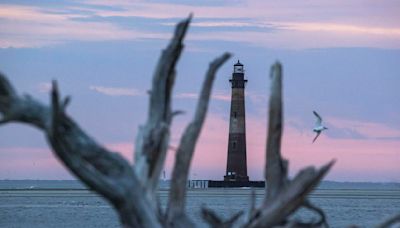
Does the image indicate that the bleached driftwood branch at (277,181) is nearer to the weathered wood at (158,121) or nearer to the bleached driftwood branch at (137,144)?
the bleached driftwood branch at (137,144)

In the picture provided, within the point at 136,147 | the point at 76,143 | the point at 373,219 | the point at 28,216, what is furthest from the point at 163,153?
the point at 28,216

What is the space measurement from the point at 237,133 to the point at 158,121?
68.7 metres

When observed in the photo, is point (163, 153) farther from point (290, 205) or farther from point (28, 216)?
point (28, 216)

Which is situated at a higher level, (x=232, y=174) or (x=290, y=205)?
(x=232, y=174)

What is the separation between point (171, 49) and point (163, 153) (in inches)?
36.6

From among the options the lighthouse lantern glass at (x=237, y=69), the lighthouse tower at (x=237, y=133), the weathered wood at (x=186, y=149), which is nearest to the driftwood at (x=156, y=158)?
the weathered wood at (x=186, y=149)

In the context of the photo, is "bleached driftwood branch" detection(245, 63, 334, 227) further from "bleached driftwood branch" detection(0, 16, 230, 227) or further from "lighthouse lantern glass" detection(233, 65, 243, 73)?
"lighthouse lantern glass" detection(233, 65, 243, 73)

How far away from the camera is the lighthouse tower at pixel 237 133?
8025cm

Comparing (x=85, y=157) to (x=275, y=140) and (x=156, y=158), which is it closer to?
A: (x=156, y=158)

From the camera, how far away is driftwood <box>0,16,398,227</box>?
1055cm

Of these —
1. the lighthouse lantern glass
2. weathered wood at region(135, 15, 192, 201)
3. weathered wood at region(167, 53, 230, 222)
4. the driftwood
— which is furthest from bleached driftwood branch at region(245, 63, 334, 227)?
the lighthouse lantern glass

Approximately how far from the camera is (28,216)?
5525cm

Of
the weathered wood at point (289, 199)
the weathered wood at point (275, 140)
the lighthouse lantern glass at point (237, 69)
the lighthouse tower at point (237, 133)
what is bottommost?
the weathered wood at point (289, 199)

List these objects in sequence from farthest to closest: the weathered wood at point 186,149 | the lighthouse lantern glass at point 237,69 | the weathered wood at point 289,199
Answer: the lighthouse lantern glass at point 237,69 → the weathered wood at point 186,149 → the weathered wood at point 289,199
